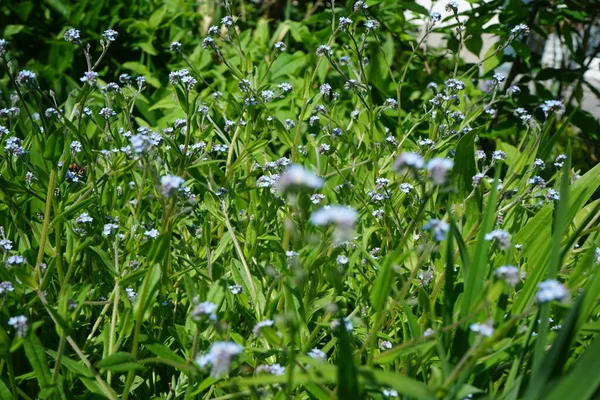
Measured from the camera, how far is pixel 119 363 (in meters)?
1.21

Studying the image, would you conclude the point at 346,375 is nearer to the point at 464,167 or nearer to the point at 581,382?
the point at 581,382

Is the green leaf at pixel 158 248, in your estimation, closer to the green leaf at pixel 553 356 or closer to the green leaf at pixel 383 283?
the green leaf at pixel 383 283

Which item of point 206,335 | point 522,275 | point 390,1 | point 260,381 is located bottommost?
point 206,335

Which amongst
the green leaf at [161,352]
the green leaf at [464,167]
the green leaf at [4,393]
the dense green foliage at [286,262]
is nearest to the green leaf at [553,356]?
the dense green foliage at [286,262]

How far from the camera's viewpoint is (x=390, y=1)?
297 cm

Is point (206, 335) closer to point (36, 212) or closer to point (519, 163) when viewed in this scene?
point (36, 212)

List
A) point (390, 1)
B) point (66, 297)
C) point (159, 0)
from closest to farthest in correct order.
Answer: point (66, 297) → point (390, 1) → point (159, 0)

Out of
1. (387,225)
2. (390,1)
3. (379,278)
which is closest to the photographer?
(379,278)

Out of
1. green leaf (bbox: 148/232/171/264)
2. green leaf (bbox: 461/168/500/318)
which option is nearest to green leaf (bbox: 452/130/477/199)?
green leaf (bbox: 461/168/500/318)

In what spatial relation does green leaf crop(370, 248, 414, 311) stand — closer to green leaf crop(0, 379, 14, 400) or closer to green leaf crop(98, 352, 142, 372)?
green leaf crop(98, 352, 142, 372)

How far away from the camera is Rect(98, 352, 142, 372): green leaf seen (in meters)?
1.17

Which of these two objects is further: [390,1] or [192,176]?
[390,1]

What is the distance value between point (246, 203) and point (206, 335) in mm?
632

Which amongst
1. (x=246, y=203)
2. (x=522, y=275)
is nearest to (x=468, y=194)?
(x=522, y=275)
